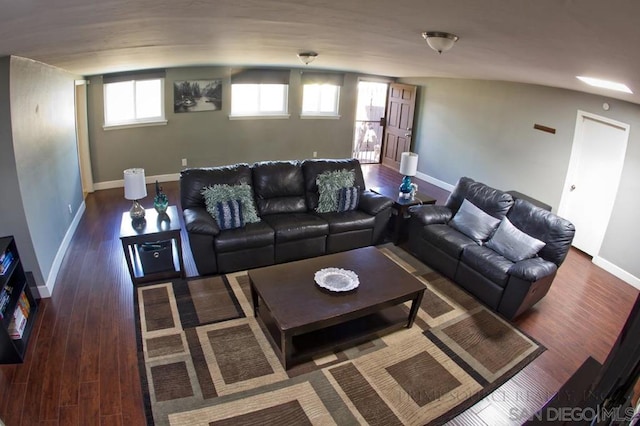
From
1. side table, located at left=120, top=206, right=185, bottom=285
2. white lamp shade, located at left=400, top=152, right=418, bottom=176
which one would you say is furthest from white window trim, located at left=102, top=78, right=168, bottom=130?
white lamp shade, located at left=400, top=152, right=418, bottom=176

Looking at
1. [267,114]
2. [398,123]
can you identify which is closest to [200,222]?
[267,114]

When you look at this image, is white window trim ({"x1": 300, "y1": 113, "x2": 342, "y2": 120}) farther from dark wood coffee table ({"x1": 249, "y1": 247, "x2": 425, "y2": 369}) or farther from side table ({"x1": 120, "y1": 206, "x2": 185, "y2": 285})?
dark wood coffee table ({"x1": 249, "y1": 247, "x2": 425, "y2": 369})

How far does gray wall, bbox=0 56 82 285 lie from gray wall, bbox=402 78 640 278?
6234 mm

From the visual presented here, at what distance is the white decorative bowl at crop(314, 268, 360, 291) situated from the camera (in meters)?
3.12

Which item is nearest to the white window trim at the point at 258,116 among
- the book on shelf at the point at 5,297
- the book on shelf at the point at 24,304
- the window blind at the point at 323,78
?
the window blind at the point at 323,78

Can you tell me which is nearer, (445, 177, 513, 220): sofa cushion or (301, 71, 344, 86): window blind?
(445, 177, 513, 220): sofa cushion

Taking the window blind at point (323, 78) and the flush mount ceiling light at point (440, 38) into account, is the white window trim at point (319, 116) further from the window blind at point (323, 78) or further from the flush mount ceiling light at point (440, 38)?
the flush mount ceiling light at point (440, 38)

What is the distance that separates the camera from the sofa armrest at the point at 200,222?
3830 mm

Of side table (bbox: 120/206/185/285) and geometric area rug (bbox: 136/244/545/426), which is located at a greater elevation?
side table (bbox: 120/206/185/285)

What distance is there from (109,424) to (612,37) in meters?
3.31

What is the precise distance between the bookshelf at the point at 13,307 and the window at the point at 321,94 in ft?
19.6

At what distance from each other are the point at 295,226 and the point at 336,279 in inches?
47.3

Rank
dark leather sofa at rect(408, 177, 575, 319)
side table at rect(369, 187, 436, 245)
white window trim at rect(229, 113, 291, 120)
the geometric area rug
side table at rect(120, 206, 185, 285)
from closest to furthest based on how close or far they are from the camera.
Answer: the geometric area rug, dark leather sofa at rect(408, 177, 575, 319), side table at rect(120, 206, 185, 285), side table at rect(369, 187, 436, 245), white window trim at rect(229, 113, 291, 120)

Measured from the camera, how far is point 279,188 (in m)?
4.66
